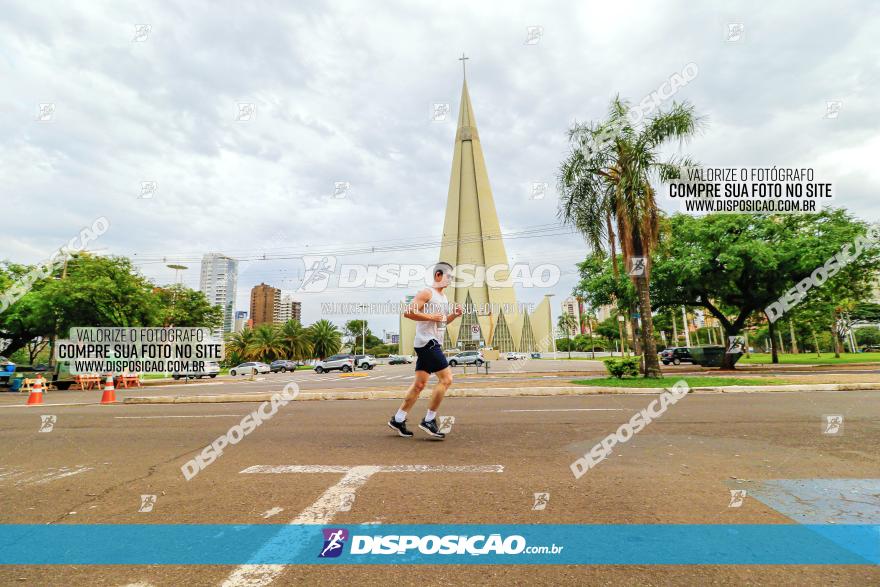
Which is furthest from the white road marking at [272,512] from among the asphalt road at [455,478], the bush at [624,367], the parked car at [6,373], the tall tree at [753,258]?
the parked car at [6,373]

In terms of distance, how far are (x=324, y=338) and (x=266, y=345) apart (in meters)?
9.60

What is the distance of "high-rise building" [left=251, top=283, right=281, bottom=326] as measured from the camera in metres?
98.7

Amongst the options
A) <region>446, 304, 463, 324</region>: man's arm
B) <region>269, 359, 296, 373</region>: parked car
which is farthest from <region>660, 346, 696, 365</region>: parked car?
<region>269, 359, 296, 373</region>: parked car

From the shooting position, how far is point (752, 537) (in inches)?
96.4

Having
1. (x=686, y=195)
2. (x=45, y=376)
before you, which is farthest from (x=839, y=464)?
(x=45, y=376)

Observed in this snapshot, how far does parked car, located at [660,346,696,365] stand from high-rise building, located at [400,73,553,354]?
58.1 m

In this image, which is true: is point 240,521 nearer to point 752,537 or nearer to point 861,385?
point 752,537

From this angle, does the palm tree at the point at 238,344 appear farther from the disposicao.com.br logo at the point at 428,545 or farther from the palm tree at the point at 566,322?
the palm tree at the point at 566,322

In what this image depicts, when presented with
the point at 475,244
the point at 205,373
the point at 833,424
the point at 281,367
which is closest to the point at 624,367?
the point at 833,424

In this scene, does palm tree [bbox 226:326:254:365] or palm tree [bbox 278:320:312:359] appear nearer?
palm tree [bbox 226:326:254:365]

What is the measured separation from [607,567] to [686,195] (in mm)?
17685

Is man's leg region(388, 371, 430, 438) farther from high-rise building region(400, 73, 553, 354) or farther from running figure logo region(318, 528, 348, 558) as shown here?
high-rise building region(400, 73, 553, 354)

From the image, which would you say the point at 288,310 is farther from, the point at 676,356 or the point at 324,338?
the point at 676,356

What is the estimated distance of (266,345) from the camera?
5884cm
